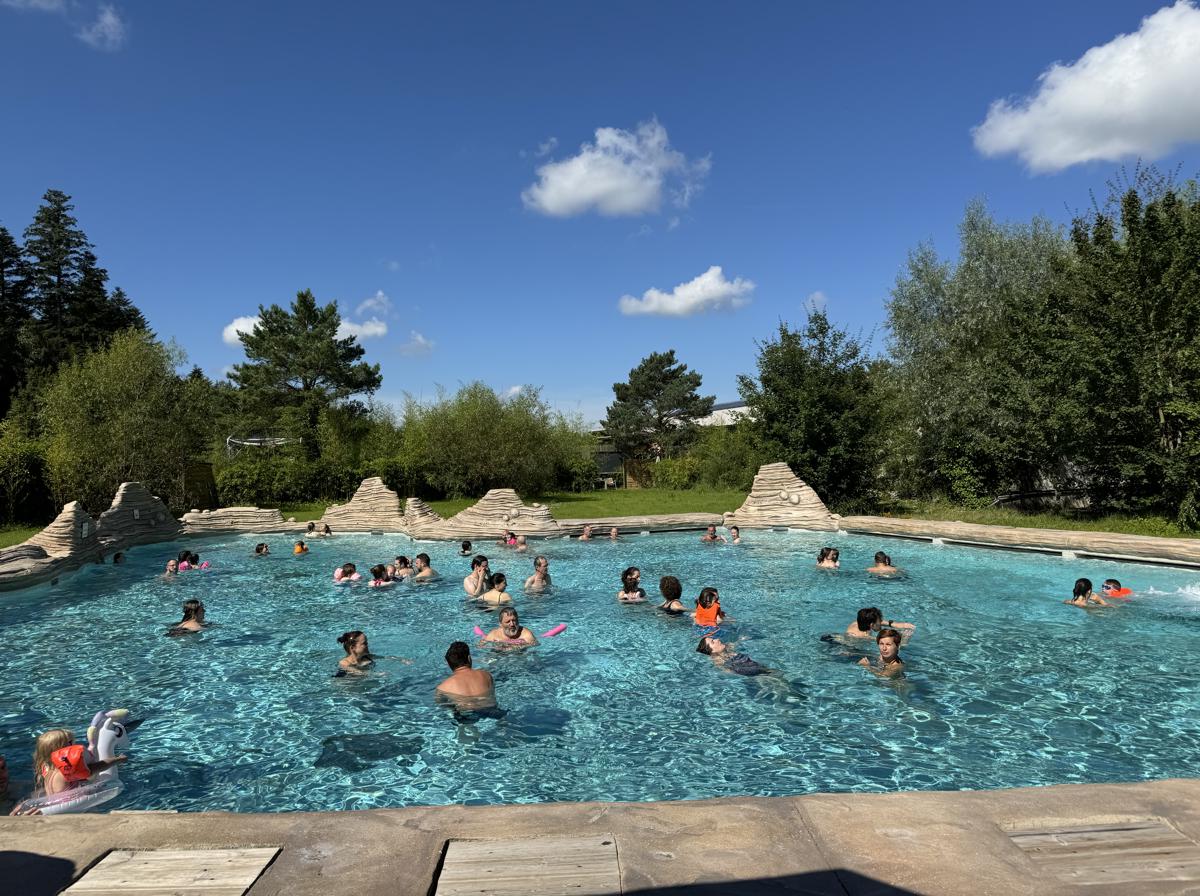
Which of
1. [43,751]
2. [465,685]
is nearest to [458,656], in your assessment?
[465,685]

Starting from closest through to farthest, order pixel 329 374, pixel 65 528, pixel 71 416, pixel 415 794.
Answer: pixel 415 794 < pixel 65 528 < pixel 71 416 < pixel 329 374

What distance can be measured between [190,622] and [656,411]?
42.1m

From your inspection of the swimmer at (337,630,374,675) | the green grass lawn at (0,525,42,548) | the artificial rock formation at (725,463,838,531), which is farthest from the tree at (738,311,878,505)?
the green grass lawn at (0,525,42,548)

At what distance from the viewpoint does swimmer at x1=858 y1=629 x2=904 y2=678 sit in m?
7.80

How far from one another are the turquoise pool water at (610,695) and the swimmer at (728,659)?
0.15 m

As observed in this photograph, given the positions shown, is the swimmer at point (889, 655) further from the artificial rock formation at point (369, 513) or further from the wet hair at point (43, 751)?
the artificial rock formation at point (369, 513)

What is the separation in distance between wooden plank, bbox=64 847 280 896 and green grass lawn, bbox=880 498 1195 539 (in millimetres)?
18890

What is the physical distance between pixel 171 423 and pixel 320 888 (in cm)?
2407

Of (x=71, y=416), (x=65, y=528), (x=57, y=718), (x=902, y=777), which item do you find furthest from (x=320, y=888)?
(x=71, y=416)

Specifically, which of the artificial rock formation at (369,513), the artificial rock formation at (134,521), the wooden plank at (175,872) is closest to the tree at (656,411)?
the artificial rock formation at (369,513)

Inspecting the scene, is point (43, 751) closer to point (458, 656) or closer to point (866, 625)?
point (458, 656)

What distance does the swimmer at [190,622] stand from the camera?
10.2 metres

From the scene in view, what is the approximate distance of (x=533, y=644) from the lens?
9195 millimetres

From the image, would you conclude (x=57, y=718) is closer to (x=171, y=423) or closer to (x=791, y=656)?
(x=791, y=656)
